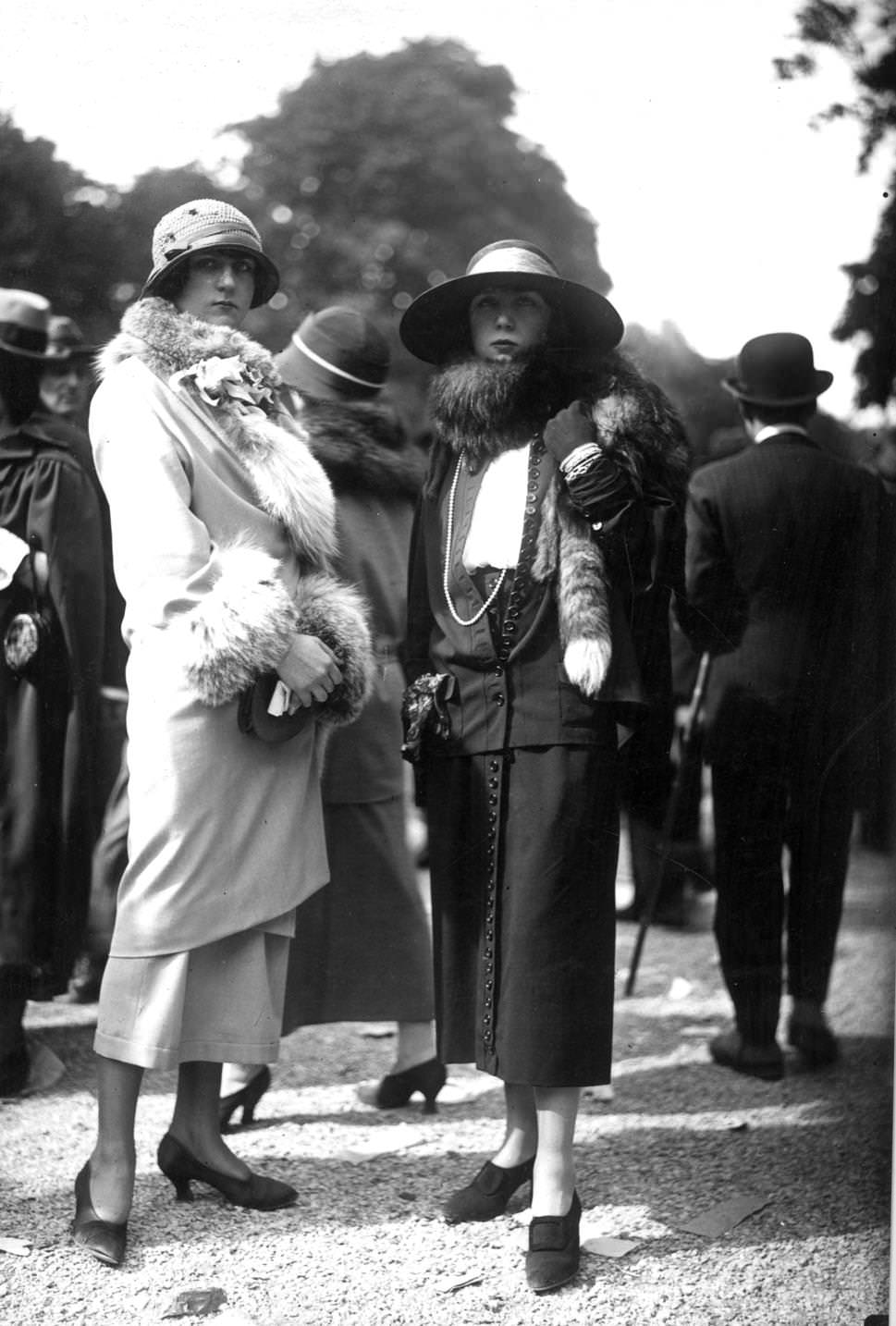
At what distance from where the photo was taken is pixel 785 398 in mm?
3883

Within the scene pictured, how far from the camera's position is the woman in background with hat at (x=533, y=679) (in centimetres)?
310

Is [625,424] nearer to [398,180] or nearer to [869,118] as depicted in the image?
[869,118]

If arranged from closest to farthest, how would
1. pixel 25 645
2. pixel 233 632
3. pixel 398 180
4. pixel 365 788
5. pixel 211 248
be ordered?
pixel 233 632
pixel 211 248
pixel 25 645
pixel 365 788
pixel 398 180

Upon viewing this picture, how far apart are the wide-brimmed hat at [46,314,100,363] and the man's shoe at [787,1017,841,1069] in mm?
2914

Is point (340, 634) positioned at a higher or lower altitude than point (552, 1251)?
higher

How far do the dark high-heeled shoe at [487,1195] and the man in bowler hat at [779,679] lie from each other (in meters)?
1.14

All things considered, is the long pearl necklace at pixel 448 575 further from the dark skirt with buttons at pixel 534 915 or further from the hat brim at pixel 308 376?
the hat brim at pixel 308 376

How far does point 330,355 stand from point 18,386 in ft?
2.93

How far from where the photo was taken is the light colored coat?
3.03 m

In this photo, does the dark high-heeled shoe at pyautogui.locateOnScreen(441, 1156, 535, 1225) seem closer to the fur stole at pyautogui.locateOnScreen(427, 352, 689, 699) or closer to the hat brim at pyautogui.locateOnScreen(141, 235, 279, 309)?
the fur stole at pyautogui.locateOnScreen(427, 352, 689, 699)

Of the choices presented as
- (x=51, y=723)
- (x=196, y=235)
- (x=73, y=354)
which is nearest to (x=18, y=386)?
(x=73, y=354)

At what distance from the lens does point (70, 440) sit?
408 cm

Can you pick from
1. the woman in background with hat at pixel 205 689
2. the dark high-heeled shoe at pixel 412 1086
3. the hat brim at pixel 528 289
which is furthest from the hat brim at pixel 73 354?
the dark high-heeled shoe at pixel 412 1086

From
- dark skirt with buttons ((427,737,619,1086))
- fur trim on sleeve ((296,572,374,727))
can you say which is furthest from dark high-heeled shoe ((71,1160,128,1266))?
fur trim on sleeve ((296,572,374,727))
